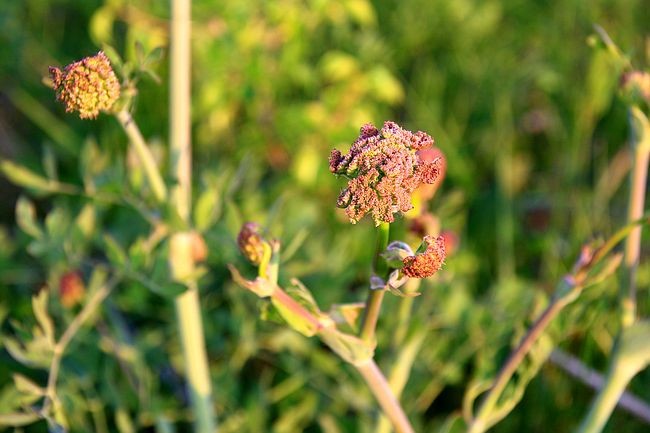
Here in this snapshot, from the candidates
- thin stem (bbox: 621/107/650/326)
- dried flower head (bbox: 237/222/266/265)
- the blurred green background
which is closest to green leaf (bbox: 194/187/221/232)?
the blurred green background

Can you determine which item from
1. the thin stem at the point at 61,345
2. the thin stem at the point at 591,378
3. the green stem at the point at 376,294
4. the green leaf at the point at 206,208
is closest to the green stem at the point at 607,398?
the thin stem at the point at 591,378

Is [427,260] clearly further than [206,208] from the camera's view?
No

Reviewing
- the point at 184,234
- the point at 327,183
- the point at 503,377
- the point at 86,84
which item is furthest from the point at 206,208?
the point at 327,183

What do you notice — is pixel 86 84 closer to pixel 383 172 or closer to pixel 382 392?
pixel 383 172

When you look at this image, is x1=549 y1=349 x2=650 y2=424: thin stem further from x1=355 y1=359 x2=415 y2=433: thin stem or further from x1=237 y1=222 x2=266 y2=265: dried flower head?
x1=237 y1=222 x2=266 y2=265: dried flower head

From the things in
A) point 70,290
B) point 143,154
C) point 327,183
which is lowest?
point 143,154

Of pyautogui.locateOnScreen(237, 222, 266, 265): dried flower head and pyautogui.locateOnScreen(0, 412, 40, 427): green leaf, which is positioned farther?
pyautogui.locateOnScreen(0, 412, 40, 427): green leaf

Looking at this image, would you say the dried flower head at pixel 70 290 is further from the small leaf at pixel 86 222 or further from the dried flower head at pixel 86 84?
the dried flower head at pixel 86 84
